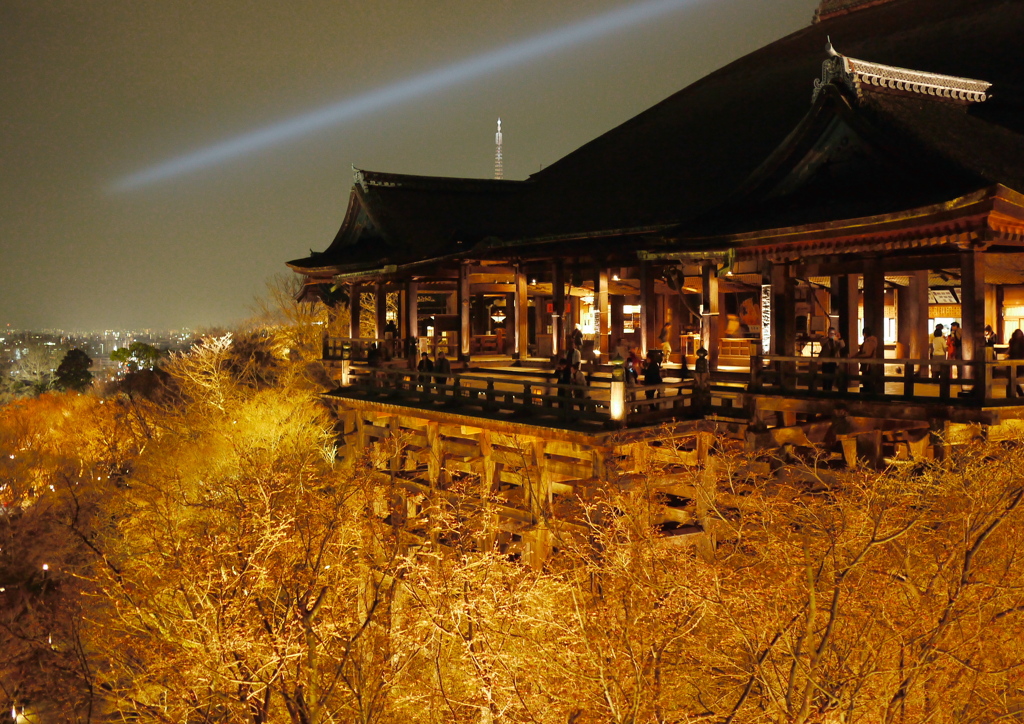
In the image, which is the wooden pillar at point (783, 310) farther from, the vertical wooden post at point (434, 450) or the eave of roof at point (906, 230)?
the vertical wooden post at point (434, 450)

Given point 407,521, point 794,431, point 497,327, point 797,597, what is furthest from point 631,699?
point 497,327

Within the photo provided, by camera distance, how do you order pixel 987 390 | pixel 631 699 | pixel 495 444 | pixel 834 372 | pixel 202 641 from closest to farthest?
pixel 631 699
pixel 202 641
pixel 987 390
pixel 834 372
pixel 495 444

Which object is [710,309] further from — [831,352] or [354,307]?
[354,307]

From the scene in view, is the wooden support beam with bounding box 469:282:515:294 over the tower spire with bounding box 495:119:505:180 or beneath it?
beneath

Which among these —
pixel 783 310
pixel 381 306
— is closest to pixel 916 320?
pixel 783 310

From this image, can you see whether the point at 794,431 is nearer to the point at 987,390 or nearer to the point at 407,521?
the point at 987,390

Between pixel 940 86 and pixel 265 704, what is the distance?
61.4ft

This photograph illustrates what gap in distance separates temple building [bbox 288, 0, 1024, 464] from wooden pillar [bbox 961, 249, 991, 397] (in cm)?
4

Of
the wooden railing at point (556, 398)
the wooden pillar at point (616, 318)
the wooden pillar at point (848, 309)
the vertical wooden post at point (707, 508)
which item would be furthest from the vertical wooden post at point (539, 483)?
the wooden pillar at point (616, 318)

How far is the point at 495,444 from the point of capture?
21.4 metres

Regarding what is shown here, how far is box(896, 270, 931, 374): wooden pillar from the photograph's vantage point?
18.5 metres

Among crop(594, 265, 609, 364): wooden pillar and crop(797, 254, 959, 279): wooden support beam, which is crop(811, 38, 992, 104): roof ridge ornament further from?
crop(594, 265, 609, 364): wooden pillar

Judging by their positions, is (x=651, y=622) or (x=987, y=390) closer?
(x=651, y=622)

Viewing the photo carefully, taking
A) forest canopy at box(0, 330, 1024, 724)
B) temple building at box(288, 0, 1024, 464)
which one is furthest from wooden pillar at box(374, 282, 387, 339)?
forest canopy at box(0, 330, 1024, 724)
